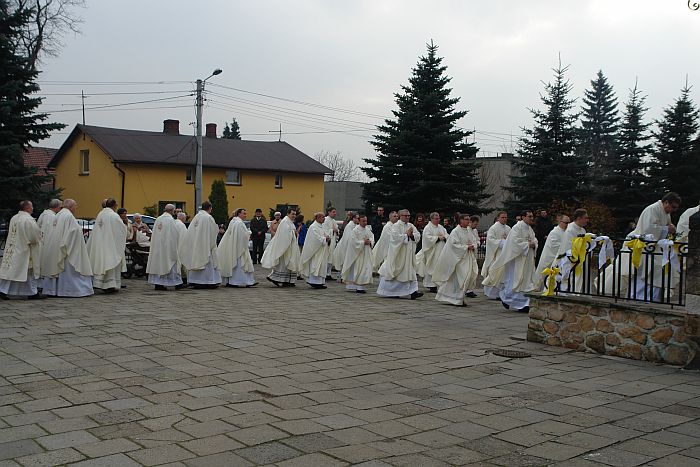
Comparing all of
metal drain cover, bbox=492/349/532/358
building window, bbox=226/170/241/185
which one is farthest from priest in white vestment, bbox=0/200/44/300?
building window, bbox=226/170/241/185

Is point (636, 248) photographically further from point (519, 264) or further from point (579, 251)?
point (519, 264)

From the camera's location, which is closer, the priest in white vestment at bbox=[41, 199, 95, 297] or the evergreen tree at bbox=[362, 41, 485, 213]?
the priest in white vestment at bbox=[41, 199, 95, 297]

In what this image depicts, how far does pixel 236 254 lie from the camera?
56.7 feet

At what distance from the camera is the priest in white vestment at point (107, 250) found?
48.8 ft

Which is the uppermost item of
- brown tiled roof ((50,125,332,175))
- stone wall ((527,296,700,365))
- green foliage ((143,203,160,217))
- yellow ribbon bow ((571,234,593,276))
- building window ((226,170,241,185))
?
brown tiled roof ((50,125,332,175))

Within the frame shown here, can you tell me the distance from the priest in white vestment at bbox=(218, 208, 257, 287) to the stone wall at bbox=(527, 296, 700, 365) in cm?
877

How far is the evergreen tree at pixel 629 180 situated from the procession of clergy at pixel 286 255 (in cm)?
1548

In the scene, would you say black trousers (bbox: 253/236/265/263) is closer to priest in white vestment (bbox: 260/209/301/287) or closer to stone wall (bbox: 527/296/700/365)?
priest in white vestment (bbox: 260/209/301/287)

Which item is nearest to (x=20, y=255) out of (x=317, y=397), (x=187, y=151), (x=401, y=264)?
(x=401, y=264)

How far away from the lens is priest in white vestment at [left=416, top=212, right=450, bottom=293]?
16.6 m

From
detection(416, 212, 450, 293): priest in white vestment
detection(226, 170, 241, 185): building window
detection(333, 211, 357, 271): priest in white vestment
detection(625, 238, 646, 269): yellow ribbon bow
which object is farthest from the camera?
detection(226, 170, 241, 185): building window

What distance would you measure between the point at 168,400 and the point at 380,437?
2.12 meters

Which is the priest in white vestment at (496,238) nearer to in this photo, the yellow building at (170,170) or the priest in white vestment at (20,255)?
the priest in white vestment at (20,255)

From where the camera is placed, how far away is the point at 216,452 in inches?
204
